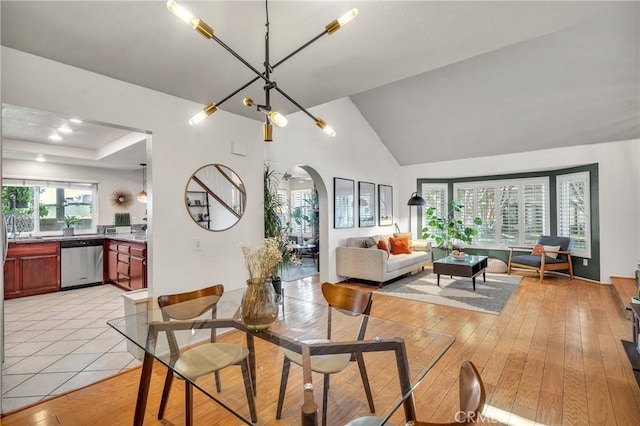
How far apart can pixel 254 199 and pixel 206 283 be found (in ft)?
3.65

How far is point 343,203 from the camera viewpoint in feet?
19.7

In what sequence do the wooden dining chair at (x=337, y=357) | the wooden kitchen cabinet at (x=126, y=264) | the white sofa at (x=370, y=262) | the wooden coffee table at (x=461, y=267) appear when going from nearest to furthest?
the wooden dining chair at (x=337, y=357) → the wooden kitchen cabinet at (x=126, y=264) → the wooden coffee table at (x=461, y=267) → the white sofa at (x=370, y=262)

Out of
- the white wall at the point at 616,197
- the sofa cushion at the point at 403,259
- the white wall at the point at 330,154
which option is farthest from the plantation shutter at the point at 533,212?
the white wall at the point at 330,154

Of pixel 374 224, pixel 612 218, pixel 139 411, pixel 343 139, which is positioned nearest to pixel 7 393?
pixel 139 411

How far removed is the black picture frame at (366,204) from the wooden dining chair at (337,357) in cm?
424

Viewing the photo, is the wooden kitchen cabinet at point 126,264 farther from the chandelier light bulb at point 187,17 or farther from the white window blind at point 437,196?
the white window blind at point 437,196

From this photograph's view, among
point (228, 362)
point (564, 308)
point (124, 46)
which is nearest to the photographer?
point (228, 362)

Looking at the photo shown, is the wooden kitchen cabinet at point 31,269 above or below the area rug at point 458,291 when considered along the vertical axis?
above

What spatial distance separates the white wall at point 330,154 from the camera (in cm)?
499

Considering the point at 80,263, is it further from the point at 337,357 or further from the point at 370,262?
the point at 337,357

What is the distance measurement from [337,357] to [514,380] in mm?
1711

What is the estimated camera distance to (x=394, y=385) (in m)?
1.56

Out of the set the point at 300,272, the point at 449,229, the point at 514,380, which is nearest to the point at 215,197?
the point at 514,380

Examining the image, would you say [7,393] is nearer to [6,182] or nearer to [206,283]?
[206,283]
